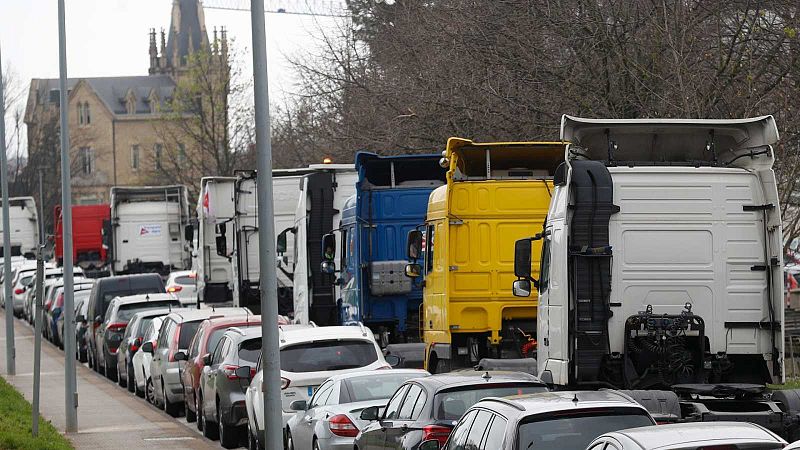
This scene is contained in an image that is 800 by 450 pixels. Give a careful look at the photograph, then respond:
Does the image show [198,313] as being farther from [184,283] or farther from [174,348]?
[184,283]

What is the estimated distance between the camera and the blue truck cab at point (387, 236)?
69.5 feet

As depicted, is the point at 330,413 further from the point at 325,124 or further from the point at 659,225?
the point at 325,124

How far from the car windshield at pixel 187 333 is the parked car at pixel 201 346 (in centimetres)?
135

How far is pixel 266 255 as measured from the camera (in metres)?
12.9

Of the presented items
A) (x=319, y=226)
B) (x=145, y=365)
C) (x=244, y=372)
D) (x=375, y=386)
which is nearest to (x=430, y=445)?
(x=375, y=386)

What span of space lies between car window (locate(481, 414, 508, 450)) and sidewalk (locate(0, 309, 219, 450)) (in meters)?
9.58

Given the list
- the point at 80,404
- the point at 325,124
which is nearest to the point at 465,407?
the point at 80,404

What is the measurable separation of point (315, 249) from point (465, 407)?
12.5 metres

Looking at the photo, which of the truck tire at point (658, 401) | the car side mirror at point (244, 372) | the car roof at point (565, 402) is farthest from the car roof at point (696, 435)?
the car side mirror at point (244, 372)

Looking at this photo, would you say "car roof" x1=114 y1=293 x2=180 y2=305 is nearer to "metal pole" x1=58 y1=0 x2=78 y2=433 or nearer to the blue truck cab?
"metal pole" x1=58 y1=0 x2=78 y2=433

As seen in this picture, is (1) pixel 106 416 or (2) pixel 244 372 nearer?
(2) pixel 244 372

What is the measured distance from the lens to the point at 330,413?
47.3ft

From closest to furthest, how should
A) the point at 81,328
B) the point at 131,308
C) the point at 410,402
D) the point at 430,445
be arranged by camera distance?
the point at 430,445
the point at 410,402
the point at 131,308
the point at 81,328

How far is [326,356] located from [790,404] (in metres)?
6.57
